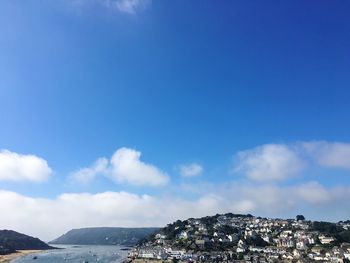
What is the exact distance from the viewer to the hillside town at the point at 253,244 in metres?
91.2

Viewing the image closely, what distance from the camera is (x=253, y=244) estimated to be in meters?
110

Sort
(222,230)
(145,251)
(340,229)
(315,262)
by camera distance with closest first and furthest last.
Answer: (315,262), (145,251), (340,229), (222,230)

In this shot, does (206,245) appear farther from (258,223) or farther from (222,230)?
(258,223)

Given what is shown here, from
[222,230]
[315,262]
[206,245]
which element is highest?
[222,230]

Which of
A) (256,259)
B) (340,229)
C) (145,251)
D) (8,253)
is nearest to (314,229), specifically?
(340,229)

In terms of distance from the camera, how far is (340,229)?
124m

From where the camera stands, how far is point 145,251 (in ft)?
362

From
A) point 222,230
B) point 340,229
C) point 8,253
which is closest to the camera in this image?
point 340,229

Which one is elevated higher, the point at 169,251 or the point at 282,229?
→ the point at 282,229

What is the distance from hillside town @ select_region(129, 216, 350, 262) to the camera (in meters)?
91.2

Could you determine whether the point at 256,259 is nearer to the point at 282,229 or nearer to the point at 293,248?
the point at 293,248

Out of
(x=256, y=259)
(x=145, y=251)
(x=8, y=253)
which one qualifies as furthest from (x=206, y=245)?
(x=8, y=253)

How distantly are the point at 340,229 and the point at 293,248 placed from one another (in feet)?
101

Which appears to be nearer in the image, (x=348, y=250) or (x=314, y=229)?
(x=348, y=250)
